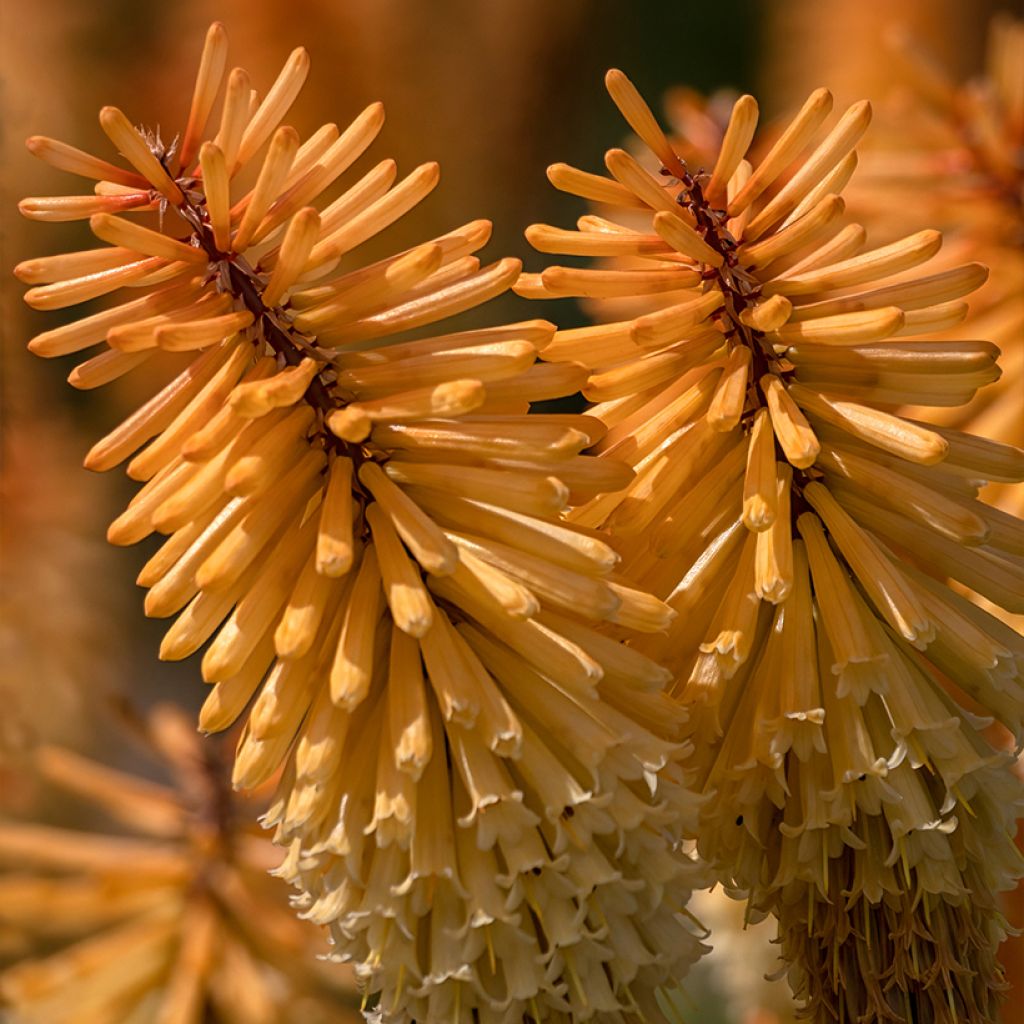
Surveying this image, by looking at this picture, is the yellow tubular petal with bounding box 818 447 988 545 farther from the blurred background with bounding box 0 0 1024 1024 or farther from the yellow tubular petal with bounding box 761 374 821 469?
the blurred background with bounding box 0 0 1024 1024

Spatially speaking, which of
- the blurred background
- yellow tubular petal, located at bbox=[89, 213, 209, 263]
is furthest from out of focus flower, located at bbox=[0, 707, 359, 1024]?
yellow tubular petal, located at bbox=[89, 213, 209, 263]

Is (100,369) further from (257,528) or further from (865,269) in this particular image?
(865,269)

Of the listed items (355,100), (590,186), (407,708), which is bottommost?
(407,708)

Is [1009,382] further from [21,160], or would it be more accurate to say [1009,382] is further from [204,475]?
[21,160]

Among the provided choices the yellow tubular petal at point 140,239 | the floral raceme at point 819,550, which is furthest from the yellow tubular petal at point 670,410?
the yellow tubular petal at point 140,239

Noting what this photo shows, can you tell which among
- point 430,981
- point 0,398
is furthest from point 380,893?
point 0,398

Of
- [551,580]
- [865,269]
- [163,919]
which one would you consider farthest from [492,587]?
[163,919]
